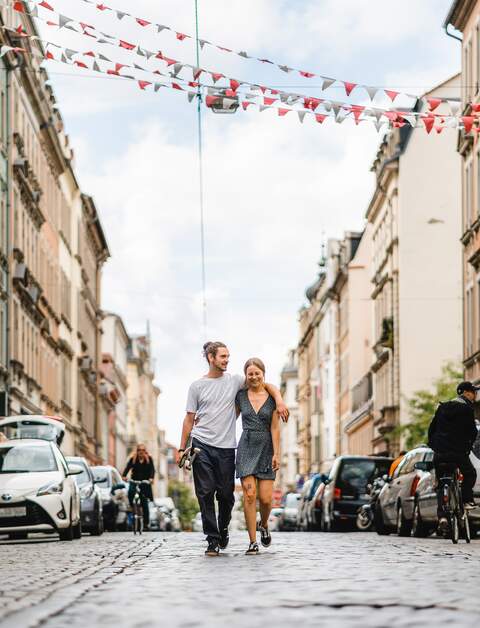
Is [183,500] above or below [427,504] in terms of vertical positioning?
below

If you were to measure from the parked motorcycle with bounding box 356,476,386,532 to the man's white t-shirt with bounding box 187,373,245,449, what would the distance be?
14.6 m

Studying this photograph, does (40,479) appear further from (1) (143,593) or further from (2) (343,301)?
(2) (343,301)

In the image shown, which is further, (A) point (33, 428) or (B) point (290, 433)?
(B) point (290, 433)

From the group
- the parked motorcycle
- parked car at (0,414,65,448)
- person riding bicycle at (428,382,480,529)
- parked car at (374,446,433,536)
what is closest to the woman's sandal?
person riding bicycle at (428,382,480,529)

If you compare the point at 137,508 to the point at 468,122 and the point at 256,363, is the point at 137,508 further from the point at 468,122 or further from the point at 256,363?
the point at 256,363

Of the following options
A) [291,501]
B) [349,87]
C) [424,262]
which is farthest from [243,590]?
[424,262]

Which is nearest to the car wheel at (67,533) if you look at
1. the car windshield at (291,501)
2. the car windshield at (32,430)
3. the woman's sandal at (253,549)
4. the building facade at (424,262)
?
the woman's sandal at (253,549)

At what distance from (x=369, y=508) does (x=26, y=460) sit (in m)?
10.6

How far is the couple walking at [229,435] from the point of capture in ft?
50.2

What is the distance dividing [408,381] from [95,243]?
103 feet

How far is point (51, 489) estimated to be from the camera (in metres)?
23.8

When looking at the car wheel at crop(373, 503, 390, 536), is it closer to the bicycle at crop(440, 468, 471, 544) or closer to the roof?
the bicycle at crop(440, 468, 471, 544)

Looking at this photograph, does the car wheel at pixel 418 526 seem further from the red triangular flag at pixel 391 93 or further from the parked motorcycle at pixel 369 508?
the red triangular flag at pixel 391 93

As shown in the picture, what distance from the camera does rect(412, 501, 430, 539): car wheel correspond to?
24812mm
